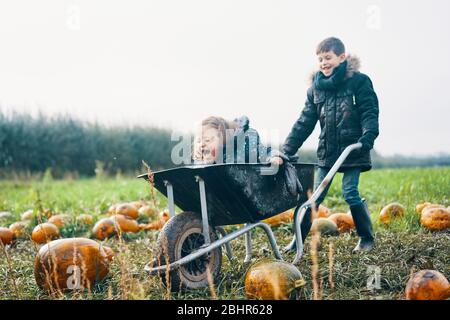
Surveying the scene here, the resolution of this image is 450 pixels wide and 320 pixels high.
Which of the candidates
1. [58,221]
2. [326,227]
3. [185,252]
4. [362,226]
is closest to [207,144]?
[185,252]

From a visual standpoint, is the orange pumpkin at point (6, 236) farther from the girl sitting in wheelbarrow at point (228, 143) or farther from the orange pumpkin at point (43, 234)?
the girl sitting in wheelbarrow at point (228, 143)

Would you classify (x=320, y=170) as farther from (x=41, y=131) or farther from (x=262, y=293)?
(x=41, y=131)

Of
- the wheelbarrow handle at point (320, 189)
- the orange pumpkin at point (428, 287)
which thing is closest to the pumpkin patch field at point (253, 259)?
the orange pumpkin at point (428, 287)

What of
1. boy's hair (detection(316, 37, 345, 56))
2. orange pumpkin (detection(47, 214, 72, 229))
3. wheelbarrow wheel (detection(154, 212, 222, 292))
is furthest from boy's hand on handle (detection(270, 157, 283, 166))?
orange pumpkin (detection(47, 214, 72, 229))

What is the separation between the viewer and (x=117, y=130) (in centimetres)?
1452

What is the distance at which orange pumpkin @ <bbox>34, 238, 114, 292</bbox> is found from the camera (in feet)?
9.05

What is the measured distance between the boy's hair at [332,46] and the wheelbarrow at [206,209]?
3.33ft

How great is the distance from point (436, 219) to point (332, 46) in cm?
177

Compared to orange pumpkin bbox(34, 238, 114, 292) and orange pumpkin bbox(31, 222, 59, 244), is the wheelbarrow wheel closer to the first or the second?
orange pumpkin bbox(34, 238, 114, 292)

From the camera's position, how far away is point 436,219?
13.4 feet

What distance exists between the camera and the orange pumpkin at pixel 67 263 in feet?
9.05

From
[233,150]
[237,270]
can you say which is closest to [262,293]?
[237,270]

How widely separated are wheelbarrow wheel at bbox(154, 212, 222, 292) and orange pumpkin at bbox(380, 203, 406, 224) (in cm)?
Answer: 224

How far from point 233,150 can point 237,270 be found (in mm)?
770
